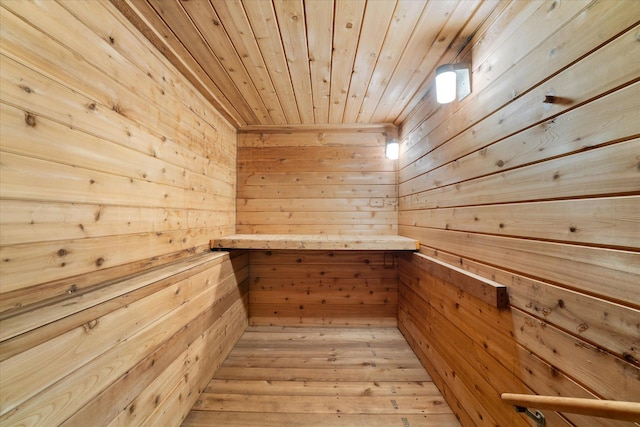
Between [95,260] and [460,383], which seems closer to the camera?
[95,260]

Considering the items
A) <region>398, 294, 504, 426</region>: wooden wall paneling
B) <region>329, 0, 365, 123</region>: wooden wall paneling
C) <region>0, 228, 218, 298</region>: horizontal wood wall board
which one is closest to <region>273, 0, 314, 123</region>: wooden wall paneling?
<region>329, 0, 365, 123</region>: wooden wall paneling

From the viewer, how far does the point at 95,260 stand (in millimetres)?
1081

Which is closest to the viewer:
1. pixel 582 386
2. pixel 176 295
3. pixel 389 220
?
pixel 582 386

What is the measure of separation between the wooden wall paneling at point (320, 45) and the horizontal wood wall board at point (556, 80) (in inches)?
37.1

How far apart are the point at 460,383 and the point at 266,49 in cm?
250

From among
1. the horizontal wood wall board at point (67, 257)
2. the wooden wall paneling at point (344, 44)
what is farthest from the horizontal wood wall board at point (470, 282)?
the horizontal wood wall board at point (67, 257)

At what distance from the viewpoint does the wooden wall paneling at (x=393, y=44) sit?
126cm

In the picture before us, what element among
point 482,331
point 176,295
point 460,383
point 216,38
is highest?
point 216,38

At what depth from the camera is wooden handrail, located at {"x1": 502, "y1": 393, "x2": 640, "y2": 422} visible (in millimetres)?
527

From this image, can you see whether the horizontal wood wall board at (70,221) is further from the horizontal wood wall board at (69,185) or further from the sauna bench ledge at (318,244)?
the sauna bench ledge at (318,244)

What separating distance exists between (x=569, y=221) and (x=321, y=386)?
6.23 ft

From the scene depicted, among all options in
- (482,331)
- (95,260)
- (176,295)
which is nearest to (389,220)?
(482,331)

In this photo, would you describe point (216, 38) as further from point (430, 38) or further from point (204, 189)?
point (430, 38)

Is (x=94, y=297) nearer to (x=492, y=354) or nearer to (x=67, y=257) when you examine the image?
(x=67, y=257)
